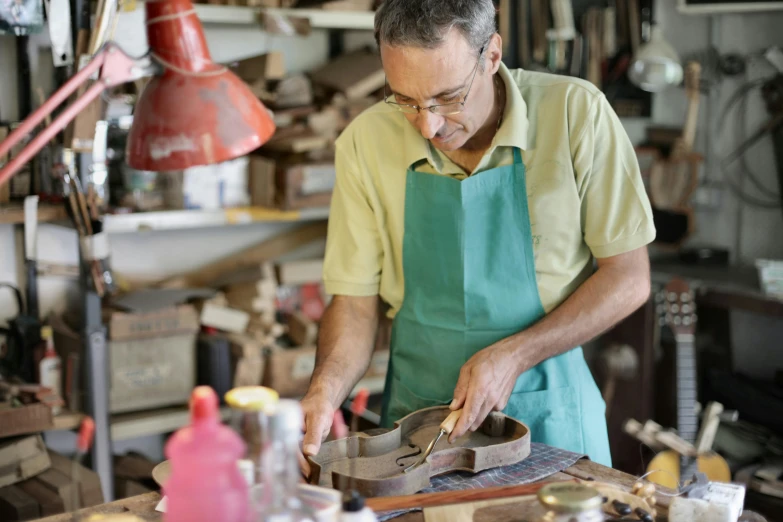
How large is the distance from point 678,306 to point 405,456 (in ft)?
7.18

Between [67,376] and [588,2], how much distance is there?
2848 millimetres

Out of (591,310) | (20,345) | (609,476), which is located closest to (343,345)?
(591,310)

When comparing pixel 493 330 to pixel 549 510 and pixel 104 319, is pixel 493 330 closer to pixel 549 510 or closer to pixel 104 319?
pixel 549 510

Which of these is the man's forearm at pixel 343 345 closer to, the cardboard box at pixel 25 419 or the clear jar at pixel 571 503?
the clear jar at pixel 571 503

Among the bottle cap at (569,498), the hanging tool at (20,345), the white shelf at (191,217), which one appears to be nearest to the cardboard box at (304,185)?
the white shelf at (191,217)

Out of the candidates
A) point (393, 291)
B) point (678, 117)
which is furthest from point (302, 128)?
point (678, 117)

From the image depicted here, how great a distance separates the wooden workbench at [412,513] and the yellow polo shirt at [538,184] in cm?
43

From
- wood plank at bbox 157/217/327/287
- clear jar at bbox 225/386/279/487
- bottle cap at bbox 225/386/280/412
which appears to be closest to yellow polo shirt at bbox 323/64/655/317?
clear jar at bbox 225/386/279/487

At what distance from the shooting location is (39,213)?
289cm

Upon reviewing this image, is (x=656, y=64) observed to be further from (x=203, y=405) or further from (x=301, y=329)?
(x=203, y=405)

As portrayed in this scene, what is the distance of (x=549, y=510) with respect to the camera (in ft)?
4.17

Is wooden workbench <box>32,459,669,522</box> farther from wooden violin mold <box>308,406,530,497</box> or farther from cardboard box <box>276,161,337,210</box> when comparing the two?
Result: cardboard box <box>276,161,337,210</box>

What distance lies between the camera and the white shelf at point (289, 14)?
3.10 metres

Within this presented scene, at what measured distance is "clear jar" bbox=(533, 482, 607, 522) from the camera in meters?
1.22
